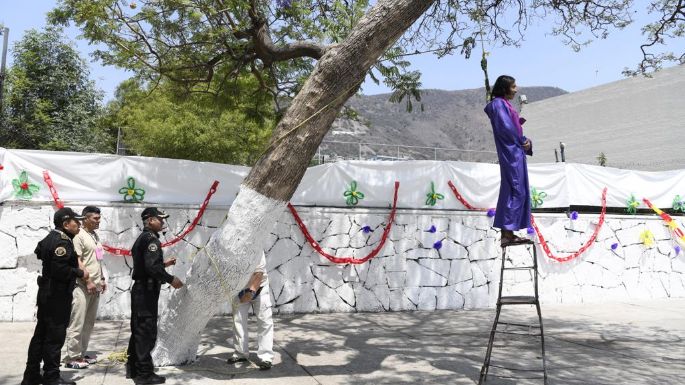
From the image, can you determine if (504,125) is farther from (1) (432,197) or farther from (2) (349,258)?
(1) (432,197)

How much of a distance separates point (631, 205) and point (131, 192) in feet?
33.3

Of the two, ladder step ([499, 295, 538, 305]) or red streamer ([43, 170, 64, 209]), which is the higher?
red streamer ([43, 170, 64, 209])

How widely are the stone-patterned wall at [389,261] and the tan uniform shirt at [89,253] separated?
246 cm

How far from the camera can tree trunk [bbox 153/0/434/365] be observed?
602 cm

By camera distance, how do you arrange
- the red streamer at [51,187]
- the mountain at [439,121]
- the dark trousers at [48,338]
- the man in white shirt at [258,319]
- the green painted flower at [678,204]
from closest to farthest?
the dark trousers at [48,338]
the man in white shirt at [258,319]
the red streamer at [51,187]
the green painted flower at [678,204]
the mountain at [439,121]

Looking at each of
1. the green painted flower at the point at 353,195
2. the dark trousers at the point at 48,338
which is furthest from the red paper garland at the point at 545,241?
the dark trousers at the point at 48,338

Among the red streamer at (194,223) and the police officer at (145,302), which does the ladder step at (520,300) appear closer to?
the police officer at (145,302)

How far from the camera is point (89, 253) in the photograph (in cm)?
666

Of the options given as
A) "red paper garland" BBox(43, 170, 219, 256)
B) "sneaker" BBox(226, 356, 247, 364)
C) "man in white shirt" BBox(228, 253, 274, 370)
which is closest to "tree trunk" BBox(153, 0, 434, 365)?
"man in white shirt" BBox(228, 253, 274, 370)

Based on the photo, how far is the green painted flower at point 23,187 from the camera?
865 cm

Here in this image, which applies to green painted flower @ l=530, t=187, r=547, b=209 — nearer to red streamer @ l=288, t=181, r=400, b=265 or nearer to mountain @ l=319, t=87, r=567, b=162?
red streamer @ l=288, t=181, r=400, b=265

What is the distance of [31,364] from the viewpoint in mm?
5402

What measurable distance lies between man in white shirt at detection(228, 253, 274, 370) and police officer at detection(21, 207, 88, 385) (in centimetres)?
164

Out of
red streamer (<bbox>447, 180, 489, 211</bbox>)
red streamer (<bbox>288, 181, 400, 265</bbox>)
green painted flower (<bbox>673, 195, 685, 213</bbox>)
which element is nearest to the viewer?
red streamer (<bbox>288, 181, 400, 265</bbox>)
